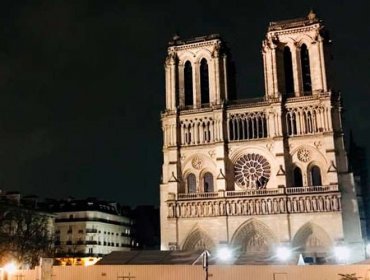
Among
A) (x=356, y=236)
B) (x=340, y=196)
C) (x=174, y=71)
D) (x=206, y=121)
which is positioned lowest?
(x=356, y=236)

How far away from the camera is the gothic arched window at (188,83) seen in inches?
2328

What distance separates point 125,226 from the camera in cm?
8100

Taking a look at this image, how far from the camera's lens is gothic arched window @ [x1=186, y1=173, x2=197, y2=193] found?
56.4 m

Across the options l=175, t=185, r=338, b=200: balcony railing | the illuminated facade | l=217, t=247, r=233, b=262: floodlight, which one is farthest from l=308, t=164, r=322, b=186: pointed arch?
the illuminated facade

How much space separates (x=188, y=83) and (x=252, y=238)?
1872 centimetres

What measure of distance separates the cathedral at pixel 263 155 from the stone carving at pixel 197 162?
0.35 feet

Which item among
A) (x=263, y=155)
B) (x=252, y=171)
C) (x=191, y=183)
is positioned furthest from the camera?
(x=191, y=183)

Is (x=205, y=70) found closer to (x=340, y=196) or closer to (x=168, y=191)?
(x=168, y=191)

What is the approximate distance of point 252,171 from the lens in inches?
2141

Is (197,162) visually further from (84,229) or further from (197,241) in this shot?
(84,229)

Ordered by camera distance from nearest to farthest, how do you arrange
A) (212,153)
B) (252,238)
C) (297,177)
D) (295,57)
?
1. (252,238)
2. (297,177)
3. (295,57)
4. (212,153)

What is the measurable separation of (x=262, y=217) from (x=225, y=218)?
367 cm

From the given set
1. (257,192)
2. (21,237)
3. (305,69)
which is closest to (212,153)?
(257,192)

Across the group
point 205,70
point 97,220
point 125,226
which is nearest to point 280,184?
point 205,70
